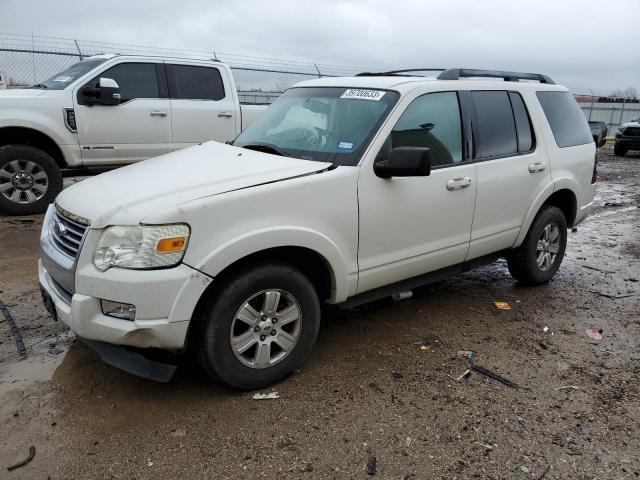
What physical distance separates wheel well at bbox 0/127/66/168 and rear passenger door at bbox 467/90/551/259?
5417mm

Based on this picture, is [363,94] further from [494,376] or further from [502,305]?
[502,305]

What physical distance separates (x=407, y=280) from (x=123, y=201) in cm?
203

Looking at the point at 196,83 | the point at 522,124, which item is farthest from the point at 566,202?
the point at 196,83

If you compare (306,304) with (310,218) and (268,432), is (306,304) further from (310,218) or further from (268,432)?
(268,432)

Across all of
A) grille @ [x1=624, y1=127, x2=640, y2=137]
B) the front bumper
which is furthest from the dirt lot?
grille @ [x1=624, y1=127, x2=640, y2=137]

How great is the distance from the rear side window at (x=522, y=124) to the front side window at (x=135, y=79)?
191 inches

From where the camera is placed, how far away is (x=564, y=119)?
5051 mm

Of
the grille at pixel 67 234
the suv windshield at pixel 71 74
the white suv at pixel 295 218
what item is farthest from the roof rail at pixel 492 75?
the suv windshield at pixel 71 74

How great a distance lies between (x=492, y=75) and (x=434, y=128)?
1.06 metres

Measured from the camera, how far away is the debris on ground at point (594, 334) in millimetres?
4129

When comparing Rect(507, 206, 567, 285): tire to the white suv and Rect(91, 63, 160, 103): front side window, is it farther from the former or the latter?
Rect(91, 63, 160, 103): front side window

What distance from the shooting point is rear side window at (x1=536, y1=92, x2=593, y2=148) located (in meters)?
4.89

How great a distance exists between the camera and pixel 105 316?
9.11ft

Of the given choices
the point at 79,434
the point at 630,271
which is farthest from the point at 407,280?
the point at 630,271
